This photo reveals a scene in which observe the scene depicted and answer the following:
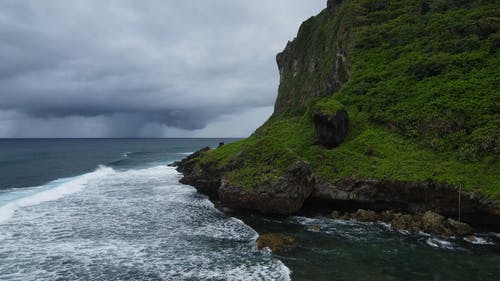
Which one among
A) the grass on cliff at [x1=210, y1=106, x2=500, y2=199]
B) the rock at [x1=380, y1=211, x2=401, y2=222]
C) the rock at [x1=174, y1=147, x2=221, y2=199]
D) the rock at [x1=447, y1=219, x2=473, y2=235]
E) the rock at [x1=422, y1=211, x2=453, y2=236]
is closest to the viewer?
the rock at [x1=447, y1=219, x2=473, y2=235]

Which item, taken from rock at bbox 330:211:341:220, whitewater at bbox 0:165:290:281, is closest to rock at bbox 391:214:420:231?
rock at bbox 330:211:341:220

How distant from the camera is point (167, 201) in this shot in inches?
1367

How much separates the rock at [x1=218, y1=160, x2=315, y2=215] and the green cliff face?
2.43 feet

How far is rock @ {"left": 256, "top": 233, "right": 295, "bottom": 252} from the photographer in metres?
19.6

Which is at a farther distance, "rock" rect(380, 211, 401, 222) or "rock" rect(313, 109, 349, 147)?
"rock" rect(313, 109, 349, 147)

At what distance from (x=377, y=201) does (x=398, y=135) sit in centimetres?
893

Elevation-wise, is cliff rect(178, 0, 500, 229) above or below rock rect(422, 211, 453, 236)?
above

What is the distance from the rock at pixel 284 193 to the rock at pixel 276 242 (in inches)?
237

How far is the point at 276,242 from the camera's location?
19891mm

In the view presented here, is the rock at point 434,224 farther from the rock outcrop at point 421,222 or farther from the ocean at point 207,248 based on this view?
the ocean at point 207,248

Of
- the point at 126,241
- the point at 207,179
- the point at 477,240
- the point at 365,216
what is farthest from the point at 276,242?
the point at 207,179

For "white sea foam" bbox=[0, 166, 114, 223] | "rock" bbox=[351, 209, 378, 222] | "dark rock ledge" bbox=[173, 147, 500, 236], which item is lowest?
"white sea foam" bbox=[0, 166, 114, 223]

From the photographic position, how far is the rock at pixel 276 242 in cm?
1955

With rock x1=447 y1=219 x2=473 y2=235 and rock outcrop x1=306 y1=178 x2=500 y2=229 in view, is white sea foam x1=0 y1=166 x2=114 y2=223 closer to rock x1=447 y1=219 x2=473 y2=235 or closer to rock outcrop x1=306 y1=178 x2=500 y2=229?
rock outcrop x1=306 y1=178 x2=500 y2=229
